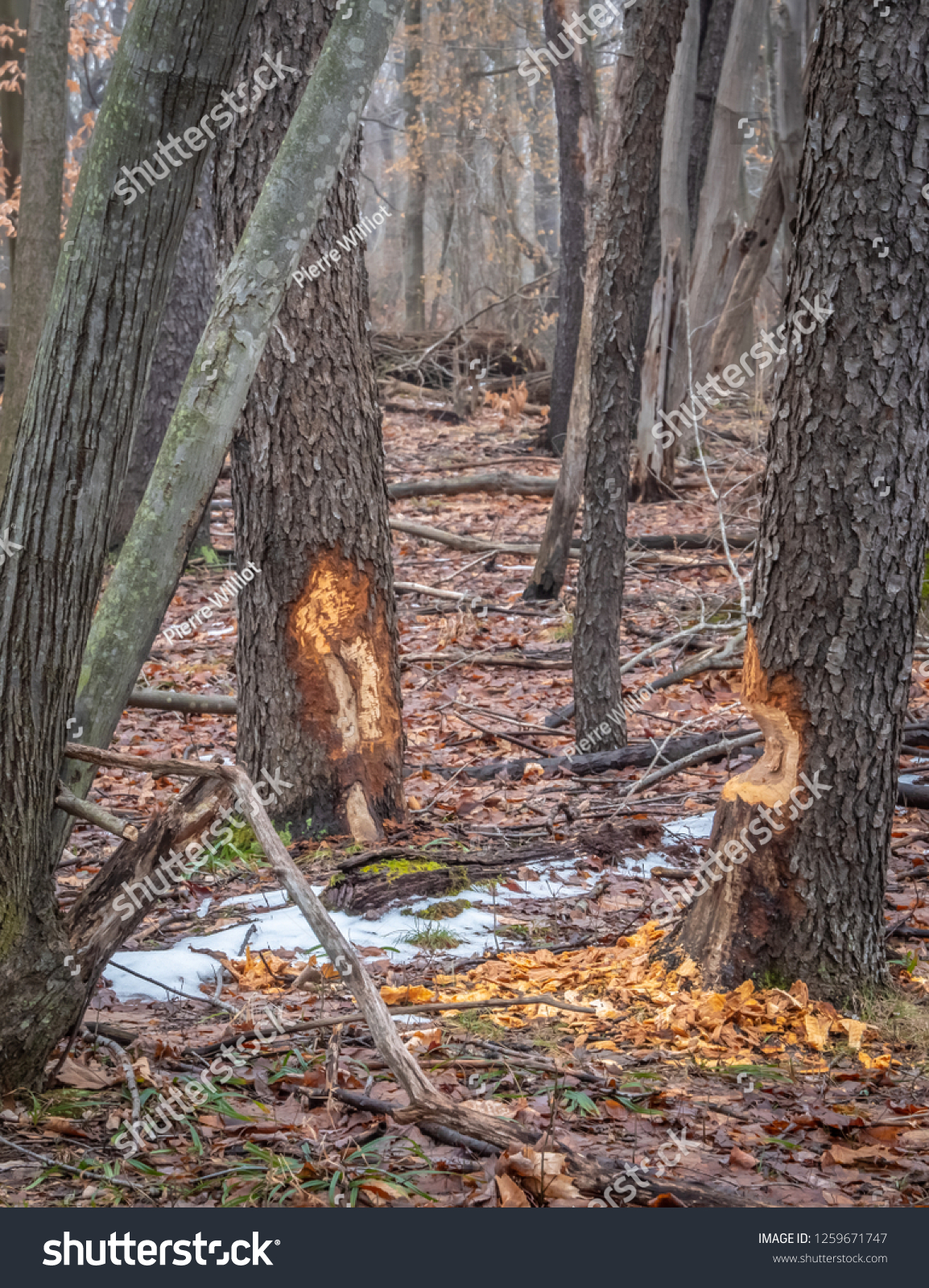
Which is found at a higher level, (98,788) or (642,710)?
(642,710)

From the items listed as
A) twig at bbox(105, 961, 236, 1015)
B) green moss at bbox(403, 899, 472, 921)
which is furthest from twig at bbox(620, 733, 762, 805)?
twig at bbox(105, 961, 236, 1015)

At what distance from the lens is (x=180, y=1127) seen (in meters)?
2.64

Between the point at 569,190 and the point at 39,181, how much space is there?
20.7ft

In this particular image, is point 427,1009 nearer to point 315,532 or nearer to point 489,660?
point 315,532

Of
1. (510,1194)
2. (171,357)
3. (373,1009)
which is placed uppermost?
(171,357)

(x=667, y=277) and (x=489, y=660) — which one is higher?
(x=667, y=277)

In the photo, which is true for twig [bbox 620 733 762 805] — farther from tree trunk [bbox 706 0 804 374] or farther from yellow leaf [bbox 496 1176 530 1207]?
tree trunk [bbox 706 0 804 374]

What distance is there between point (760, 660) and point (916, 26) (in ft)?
6.12

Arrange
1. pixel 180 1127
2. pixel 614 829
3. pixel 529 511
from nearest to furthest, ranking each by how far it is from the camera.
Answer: pixel 180 1127 → pixel 614 829 → pixel 529 511

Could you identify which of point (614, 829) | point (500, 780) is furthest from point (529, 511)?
point (614, 829)

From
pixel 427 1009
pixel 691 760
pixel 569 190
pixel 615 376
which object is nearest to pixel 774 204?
pixel 569 190

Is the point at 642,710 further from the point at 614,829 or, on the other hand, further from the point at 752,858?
the point at 752,858

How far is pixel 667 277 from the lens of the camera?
11.9 m

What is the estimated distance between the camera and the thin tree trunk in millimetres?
3068
